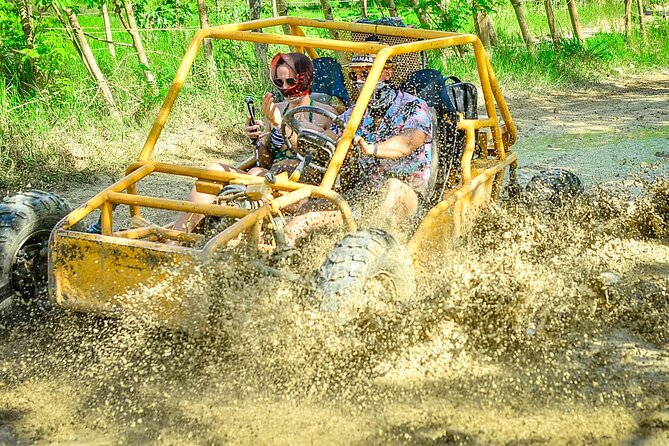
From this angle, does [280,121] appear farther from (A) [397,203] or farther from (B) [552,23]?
(B) [552,23]

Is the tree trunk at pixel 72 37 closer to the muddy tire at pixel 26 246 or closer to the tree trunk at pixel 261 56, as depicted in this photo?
the tree trunk at pixel 261 56

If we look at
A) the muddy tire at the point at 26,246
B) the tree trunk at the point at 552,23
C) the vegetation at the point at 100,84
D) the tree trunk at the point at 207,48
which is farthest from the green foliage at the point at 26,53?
the tree trunk at the point at 552,23

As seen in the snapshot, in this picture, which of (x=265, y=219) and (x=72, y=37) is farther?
(x=72, y=37)

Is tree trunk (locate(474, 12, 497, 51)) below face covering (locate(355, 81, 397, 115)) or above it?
below

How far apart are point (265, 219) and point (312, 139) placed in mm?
613

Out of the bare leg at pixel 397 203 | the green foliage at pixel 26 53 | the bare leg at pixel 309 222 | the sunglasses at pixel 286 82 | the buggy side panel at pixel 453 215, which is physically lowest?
the buggy side panel at pixel 453 215

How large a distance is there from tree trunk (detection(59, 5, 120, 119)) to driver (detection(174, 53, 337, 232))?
3.32 meters

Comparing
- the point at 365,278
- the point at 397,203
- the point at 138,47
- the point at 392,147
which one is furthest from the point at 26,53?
the point at 365,278

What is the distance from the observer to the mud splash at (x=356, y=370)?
326 cm

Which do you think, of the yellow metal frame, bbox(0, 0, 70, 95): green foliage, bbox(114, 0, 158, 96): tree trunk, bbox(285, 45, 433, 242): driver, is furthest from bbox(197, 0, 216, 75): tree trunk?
bbox(285, 45, 433, 242): driver

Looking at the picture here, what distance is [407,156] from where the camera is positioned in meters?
4.74

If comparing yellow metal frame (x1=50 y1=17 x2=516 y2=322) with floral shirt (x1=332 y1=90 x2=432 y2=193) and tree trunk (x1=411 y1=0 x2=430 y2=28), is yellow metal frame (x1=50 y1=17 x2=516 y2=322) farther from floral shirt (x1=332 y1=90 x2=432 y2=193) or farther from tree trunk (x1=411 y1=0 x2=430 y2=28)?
tree trunk (x1=411 y1=0 x2=430 y2=28)

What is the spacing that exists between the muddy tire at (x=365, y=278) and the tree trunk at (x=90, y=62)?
4.70 meters

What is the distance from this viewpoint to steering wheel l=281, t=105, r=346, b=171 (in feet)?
14.3
